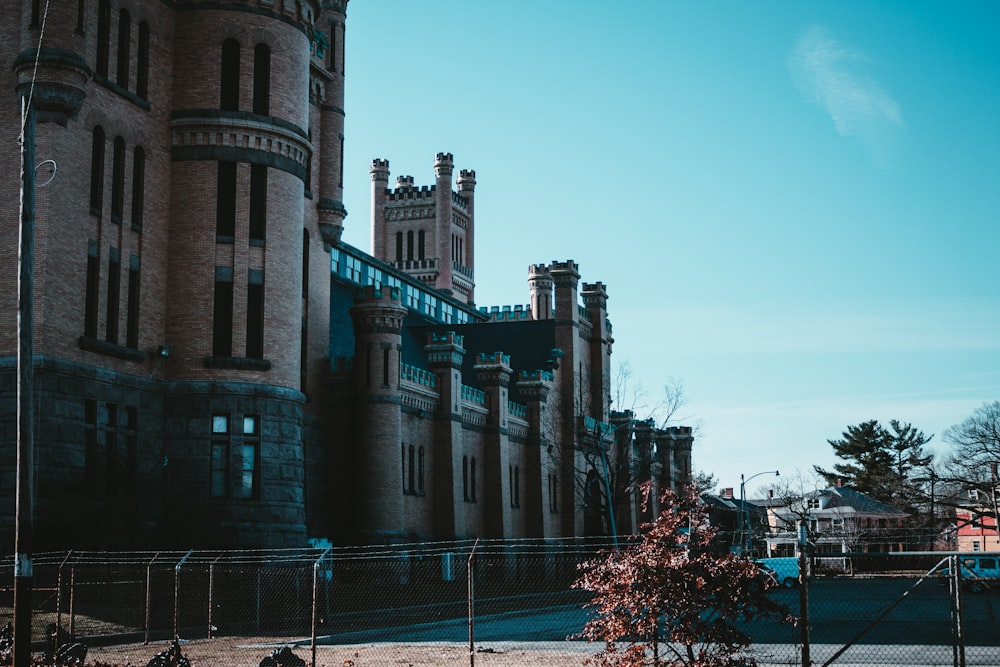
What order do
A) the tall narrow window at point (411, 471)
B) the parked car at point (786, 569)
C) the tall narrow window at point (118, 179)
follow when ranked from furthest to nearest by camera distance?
1. the parked car at point (786, 569)
2. the tall narrow window at point (411, 471)
3. the tall narrow window at point (118, 179)

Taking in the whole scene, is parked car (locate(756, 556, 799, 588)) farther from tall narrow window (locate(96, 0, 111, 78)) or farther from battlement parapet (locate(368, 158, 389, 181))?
battlement parapet (locate(368, 158, 389, 181))

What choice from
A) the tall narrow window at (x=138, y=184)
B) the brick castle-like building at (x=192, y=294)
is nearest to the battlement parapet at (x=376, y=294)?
the brick castle-like building at (x=192, y=294)

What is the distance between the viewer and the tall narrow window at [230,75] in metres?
38.7

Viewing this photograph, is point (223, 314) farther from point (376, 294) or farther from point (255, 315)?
point (376, 294)

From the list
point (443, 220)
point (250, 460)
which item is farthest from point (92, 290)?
point (443, 220)

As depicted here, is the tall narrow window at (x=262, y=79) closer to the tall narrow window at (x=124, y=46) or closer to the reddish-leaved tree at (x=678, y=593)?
the tall narrow window at (x=124, y=46)

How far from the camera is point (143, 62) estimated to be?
3753cm

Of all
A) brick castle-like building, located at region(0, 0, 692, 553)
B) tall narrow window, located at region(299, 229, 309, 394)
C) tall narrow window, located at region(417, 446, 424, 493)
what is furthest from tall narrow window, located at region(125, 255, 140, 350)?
tall narrow window, located at region(417, 446, 424, 493)

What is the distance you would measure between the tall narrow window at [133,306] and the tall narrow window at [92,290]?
1660 mm

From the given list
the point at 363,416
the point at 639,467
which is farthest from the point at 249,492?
the point at 639,467

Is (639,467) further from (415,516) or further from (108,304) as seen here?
(108,304)

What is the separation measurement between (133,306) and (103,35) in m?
8.37

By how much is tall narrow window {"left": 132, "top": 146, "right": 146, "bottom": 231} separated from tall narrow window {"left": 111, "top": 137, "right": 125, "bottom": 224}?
75 centimetres

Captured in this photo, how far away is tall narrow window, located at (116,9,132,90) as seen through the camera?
36312 mm
